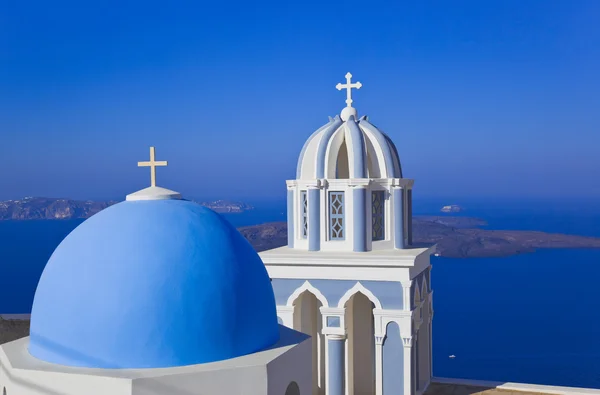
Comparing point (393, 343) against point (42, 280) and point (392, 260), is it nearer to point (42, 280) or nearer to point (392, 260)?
point (392, 260)

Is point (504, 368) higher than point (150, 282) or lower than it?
lower

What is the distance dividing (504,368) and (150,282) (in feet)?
74.9

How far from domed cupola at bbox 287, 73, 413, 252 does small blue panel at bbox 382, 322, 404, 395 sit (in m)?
1.51

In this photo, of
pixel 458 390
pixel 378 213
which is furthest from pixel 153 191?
pixel 458 390

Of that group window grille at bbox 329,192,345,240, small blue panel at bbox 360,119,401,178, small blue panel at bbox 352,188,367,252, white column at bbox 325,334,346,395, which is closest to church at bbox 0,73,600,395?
white column at bbox 325,334,346,395

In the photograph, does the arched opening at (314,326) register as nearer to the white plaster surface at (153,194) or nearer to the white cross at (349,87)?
the white cross at (349,87)

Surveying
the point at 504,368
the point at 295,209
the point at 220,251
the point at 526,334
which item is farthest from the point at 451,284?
the point at 220,251

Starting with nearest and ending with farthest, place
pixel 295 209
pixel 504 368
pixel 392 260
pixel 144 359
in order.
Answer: pixel 144 359 → pixel 392 260 → pixel 295 209 → pixel 504 368

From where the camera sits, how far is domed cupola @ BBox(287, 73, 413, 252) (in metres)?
11.4

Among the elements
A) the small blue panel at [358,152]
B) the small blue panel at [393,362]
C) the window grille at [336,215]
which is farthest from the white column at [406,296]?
the small blue panel at [358,152]

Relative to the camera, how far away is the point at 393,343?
10.7m

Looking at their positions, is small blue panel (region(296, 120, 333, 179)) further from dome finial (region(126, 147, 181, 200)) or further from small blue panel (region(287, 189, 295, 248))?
dome finial (region(126, 147, 181, 200))

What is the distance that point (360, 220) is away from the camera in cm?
1127

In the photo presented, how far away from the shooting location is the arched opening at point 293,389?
6.26 metres
